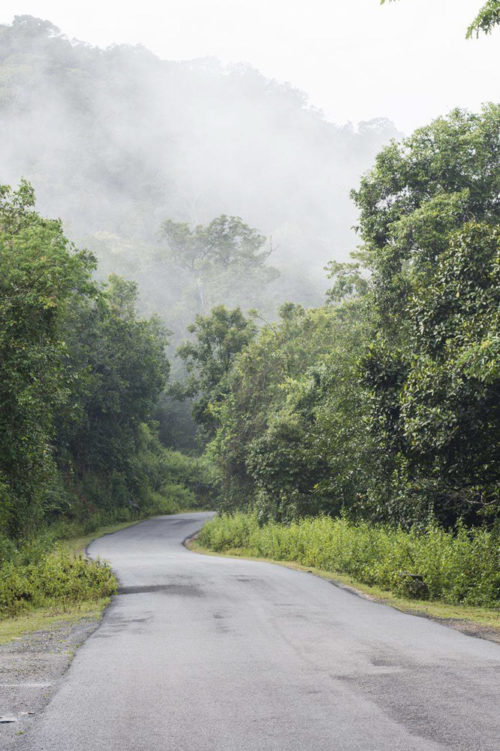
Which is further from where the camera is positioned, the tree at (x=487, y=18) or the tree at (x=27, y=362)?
the tree at (x=27, y=362)

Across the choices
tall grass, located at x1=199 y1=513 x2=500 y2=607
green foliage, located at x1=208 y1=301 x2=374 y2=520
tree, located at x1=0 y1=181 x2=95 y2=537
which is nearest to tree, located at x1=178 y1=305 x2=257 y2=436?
green foliage, located at x1=208 y1=301 x2=374 y2=520

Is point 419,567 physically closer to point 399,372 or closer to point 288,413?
point 399,372

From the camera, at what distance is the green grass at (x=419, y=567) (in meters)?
12.5

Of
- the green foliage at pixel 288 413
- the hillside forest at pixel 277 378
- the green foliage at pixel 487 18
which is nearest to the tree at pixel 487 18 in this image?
the green foliage at pixel 487 18

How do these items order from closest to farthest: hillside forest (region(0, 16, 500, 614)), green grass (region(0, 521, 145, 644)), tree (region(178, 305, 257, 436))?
green grass (region(0, 521, 145, 644)) → hillside forest (region(0, 16, 500, 614)) → tree (region(178, 305, 257, 436))

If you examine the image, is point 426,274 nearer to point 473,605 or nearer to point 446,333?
point 446,333

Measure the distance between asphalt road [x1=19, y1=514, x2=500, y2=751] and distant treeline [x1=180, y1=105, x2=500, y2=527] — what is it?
13.9 ft

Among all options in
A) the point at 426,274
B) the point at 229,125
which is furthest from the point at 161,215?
the point at 426,274

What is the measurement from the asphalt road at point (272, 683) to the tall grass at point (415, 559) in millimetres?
1701

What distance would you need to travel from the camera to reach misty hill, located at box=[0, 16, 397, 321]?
12812 cm

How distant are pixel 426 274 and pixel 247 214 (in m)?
138

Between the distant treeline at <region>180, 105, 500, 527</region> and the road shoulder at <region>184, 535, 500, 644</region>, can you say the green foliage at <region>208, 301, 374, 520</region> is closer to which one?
the distant treeline at <region>180, 105, 500, 527</region>

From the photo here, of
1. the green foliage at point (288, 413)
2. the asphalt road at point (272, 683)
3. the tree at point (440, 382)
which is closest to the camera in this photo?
the asphalt road at point (272, 683)

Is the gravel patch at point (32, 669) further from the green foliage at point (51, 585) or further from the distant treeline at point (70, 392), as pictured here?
the distant treeline at point (70, 392)
